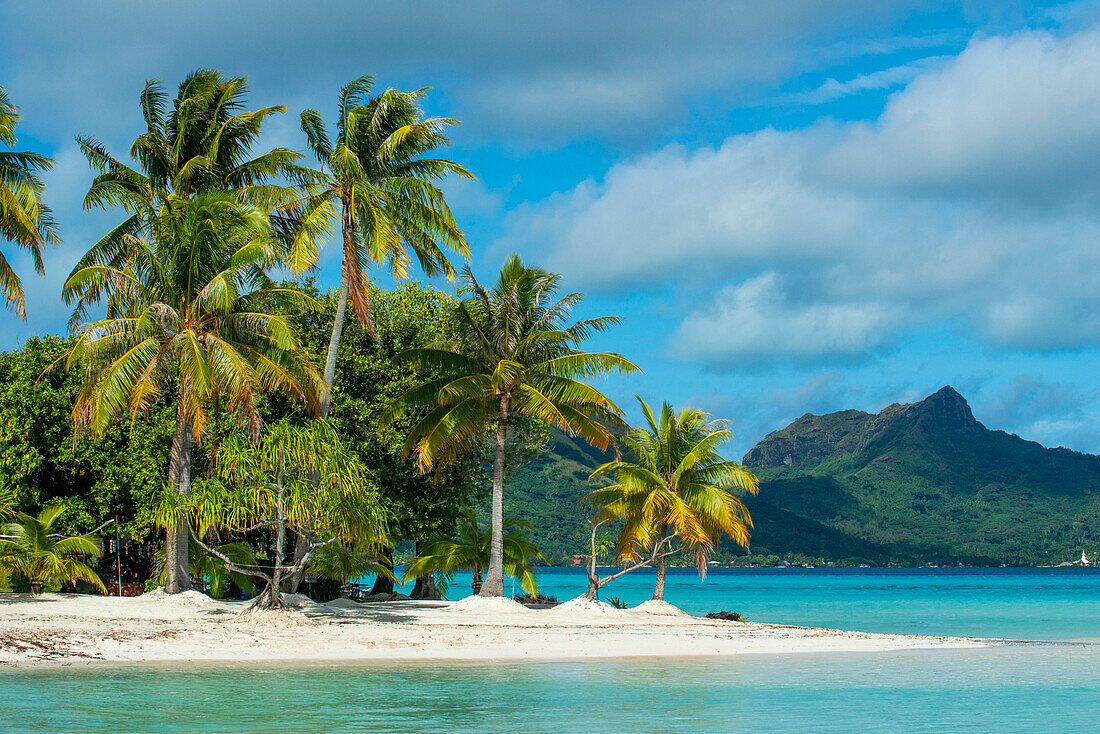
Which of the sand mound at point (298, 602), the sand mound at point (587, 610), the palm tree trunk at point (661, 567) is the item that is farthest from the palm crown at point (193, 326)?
the palm tree trunk at point (661, 567)

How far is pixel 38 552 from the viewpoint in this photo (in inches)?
861

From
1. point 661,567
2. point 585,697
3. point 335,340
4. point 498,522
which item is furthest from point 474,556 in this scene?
point 585,697

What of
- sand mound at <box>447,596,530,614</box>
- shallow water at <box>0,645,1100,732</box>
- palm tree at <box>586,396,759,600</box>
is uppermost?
palm tree at <box>586,396,759,600</box>

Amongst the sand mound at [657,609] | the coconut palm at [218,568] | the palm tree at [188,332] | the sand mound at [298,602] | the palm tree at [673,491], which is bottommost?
the sand mound at [657,609]

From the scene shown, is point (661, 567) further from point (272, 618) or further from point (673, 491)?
point (272, 618)

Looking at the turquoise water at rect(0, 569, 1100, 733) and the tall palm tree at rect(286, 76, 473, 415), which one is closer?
the turquoise water at rect(0, 569, 1100, 733)

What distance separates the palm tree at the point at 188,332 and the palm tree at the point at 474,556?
658cm

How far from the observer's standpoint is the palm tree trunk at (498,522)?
81.6ft

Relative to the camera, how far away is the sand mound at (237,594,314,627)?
19141mm

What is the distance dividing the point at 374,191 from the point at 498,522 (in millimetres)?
8954

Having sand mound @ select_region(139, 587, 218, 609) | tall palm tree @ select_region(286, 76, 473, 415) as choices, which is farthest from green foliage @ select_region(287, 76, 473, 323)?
sand mound @ select_region(139, 587, 218, 609)

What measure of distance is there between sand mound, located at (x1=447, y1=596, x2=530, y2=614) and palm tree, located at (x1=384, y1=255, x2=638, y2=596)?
906 mm

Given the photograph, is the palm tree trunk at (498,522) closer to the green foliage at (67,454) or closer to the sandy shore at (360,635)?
the sandy shore at (360,635)

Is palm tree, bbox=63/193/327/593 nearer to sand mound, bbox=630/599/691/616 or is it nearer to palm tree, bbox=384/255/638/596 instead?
palm tree, bbox=384/255/638/596
